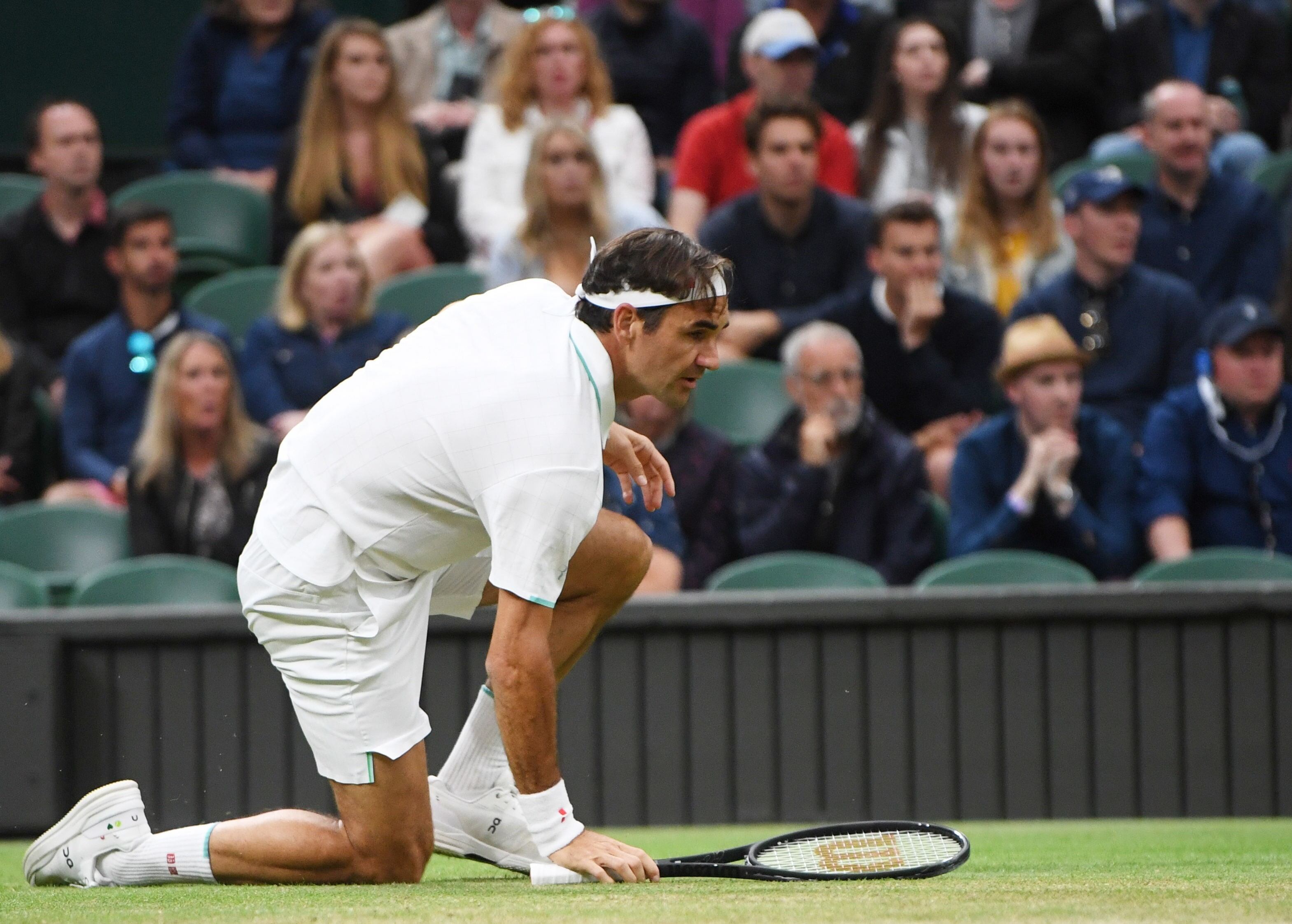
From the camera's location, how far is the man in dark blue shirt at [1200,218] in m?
8.09

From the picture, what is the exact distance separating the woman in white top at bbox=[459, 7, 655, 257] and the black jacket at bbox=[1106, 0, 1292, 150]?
8.52 feet

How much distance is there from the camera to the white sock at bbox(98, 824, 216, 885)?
399cm

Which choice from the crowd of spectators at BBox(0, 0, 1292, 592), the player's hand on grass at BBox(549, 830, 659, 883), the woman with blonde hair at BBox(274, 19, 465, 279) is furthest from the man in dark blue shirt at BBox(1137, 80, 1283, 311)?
the player's hand on grass at BBox(549, 830, 659, 883)

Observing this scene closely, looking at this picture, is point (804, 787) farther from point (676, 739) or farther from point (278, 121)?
point (278, 121)

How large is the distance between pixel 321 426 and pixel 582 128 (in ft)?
13.8

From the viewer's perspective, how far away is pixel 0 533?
7176 mm

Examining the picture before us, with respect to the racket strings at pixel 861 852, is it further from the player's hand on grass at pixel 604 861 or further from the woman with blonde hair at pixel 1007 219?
the woman with blonde hair at pixel 1007 219

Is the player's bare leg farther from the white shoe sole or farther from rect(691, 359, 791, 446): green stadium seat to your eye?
rect(691, 359, 791, 446): green stadium seat

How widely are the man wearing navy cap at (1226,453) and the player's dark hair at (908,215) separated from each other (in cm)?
121

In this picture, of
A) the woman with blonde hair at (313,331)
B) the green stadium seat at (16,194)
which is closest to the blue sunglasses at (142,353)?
the woman with blonde hair at (313,331)

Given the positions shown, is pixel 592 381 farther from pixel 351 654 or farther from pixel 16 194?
pixel 16 194

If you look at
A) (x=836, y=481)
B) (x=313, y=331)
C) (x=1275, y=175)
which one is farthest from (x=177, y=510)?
(x=1275, y=175)

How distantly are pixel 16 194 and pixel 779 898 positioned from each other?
23.7 ft

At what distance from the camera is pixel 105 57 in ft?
36.2
